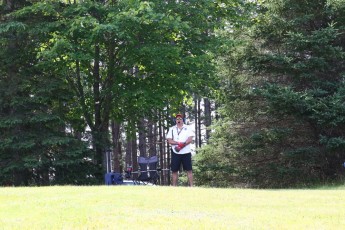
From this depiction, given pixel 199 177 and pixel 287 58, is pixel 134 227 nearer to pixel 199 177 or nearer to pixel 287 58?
pixel 287 58

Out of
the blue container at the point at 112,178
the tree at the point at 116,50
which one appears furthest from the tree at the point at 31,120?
the blue container at the point at 112,178

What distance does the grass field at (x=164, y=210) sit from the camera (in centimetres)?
562

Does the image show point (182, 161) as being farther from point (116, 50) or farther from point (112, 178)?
point (116, 50)

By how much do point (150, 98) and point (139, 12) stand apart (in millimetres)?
2799

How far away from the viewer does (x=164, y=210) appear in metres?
6.64

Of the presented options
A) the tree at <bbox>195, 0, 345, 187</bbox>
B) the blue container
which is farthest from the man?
the tree at <bbox>195, 0, 345, 187</bbox>

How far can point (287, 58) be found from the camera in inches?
592

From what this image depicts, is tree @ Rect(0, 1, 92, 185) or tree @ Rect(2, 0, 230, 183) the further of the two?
tree @ Rect(0, 1, 92, 185)

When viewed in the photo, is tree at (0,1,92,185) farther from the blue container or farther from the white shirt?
the white shirt

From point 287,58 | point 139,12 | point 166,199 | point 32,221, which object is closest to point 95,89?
point 139,12

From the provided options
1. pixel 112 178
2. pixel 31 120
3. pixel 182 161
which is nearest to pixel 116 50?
pixel 31 120

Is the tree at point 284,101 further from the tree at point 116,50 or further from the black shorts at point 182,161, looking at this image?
the black shorts at point 182,161

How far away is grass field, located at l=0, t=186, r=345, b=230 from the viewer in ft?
18.4

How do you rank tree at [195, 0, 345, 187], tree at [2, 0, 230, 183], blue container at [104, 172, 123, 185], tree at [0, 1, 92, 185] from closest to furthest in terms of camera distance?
tree at [2, 0, 230, 183]
tree at [195, 0, 345, 187]
blue container at [104, 172, 123, 185]
tree at [0, 1, 92, 185]
